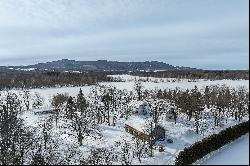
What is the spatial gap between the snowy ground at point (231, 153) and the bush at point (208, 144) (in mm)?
815

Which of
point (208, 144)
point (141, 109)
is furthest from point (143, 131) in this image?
point (141, 109)

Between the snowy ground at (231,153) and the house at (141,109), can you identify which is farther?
the house at (141,109)

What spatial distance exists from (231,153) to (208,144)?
299 centimetres

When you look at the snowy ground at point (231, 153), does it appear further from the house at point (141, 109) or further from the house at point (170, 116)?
the house at point (141, 109)

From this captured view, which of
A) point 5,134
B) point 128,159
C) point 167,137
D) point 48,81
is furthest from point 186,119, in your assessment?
point 48,81

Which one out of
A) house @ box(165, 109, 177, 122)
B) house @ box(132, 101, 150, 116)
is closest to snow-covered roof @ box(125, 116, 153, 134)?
house @ box(132, 101, 150, 116)

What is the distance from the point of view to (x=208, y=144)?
154 feet

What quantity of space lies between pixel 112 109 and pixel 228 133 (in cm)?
3332

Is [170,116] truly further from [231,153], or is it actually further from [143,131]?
[231,153]

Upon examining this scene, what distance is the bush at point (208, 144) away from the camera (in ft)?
139

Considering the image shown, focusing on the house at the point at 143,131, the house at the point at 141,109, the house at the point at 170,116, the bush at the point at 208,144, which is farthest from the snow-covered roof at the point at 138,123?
the bush at the point at 208,144

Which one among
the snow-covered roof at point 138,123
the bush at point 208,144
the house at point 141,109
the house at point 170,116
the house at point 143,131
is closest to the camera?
the bush at point 208,144

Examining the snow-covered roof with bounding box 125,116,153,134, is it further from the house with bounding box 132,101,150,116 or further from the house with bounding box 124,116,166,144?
the house with bounding box 132,101,150,116

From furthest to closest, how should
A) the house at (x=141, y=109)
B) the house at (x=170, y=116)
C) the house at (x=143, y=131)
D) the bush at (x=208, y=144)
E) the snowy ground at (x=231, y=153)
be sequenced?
the house at (x=141, y=109) < the house at (x=170, y=116) < the house at (x=143, y=131) < the bush at (x=208, y=144) < the snowy ground at (x=231, y=153)
